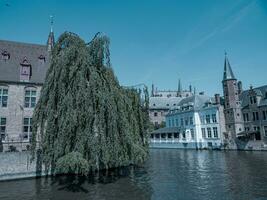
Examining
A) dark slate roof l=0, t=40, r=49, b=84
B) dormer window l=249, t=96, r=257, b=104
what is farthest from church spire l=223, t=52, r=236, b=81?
dark slate roof l=0, t=40, r=49, b=84

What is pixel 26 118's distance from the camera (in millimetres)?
20453

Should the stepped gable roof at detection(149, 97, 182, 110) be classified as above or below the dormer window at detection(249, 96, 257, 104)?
above

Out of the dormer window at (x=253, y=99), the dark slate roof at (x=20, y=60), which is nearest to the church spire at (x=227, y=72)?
the dormer window at (x=253, y=99)

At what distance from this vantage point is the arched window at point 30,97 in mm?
20688

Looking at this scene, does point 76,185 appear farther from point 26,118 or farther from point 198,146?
point 198,146

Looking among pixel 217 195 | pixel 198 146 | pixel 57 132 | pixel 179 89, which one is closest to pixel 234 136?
pixel 198 146

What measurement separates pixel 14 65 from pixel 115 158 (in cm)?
1576

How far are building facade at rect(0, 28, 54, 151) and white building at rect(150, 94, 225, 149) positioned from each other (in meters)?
28.6

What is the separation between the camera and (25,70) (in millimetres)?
21109

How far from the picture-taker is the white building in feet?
127

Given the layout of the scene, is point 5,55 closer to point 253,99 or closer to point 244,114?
point 253,99

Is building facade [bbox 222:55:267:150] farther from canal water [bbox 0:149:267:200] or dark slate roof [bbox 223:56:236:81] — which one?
canal water [bbox 0:149:267:200]

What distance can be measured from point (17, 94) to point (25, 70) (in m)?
2.41

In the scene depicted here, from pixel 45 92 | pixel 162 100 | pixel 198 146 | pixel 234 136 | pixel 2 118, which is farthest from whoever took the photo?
pixel 162 100
